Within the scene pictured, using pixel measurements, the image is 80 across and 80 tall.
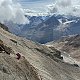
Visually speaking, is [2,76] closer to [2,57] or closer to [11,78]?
[11,78]

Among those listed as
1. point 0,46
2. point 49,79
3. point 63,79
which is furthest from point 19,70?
point 63,79

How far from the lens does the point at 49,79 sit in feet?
215

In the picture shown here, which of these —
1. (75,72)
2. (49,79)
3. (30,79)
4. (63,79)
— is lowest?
(75,72)

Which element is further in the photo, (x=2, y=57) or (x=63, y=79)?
(x=63, y=79)

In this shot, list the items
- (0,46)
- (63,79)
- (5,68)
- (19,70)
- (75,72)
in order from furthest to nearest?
(75,72) → (63,79) → (0,46) → (19,70) → (5,68)

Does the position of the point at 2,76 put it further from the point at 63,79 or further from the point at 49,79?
the point at 63,79

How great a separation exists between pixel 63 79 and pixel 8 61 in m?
46.0

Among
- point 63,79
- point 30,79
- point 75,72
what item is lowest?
point 75,72

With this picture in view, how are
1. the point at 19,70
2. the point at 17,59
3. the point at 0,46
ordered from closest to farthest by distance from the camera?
the point at 19,70, the point at 17,59, the point at 0,46

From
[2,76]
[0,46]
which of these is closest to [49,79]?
[0,46]

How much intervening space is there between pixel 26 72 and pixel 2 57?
10.7 ft

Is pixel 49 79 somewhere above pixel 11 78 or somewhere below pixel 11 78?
below

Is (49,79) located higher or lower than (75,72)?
higher

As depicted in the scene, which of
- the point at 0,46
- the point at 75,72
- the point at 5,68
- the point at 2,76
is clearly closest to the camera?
the point at 2,76
